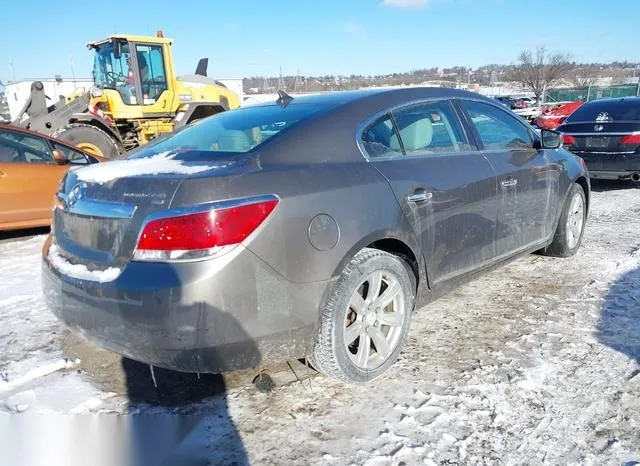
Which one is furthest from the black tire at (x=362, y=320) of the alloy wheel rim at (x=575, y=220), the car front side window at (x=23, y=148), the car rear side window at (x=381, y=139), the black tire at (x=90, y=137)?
the black tire at (x=90, y=137)

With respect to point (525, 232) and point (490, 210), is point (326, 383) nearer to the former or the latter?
point (490, 210)

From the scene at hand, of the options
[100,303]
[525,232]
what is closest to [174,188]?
[100,303]

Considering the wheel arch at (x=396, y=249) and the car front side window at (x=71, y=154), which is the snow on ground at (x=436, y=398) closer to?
the wheel arch at (x=396, y=249)

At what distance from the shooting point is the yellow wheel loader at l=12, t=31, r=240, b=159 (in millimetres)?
10805

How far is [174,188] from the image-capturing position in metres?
2.24

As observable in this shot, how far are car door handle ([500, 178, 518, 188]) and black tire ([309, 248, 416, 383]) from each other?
1.15 metres

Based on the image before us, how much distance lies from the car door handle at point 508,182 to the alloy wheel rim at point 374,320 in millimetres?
1311

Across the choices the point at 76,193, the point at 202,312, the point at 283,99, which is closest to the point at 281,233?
the point at 202,312

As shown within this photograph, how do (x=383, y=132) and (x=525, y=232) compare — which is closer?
(x=383, y=132)

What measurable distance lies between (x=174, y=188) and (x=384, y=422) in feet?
4.81

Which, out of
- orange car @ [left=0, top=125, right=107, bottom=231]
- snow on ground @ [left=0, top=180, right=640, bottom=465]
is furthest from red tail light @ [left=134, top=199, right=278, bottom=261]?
orange car @ [left=0, top=125, right=107, bottom=231]

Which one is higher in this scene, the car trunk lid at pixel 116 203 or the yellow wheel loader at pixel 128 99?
the yellow wheel loader at pixel 128 99

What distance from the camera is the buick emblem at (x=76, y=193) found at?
2608 millimetres

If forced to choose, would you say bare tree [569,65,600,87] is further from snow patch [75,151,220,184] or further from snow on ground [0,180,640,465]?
snow patch [75,151,220,184]
